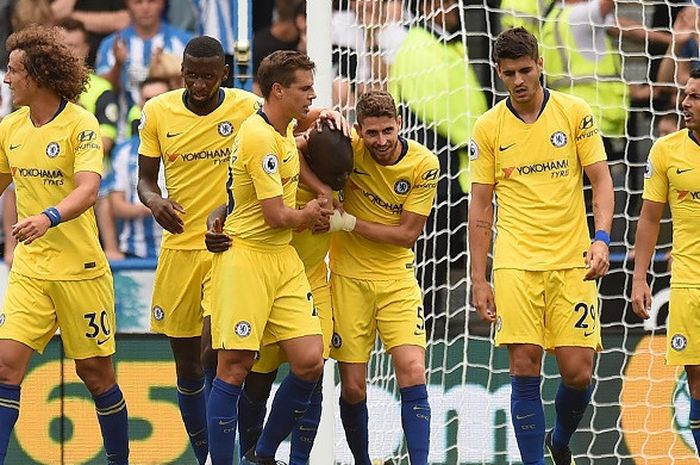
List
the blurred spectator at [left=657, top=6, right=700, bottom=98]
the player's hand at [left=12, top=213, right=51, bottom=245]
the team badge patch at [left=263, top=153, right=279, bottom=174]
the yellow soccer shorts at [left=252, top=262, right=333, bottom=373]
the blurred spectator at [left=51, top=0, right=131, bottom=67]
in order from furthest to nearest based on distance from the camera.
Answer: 1. the blurred spectator at [left=51, top=0, right=131, bottom=67]
2. the blurred spectator at [left=657, top=6, right=700, bottom=98]
3. the yellow soccer shorts at [left=252, top=262, right=333, bottom=373]
4. the team badge patch at [left=263, top=153, right=279, bottom=174]
5. the player's hand at [left=12, top=213, right=51, bottom=245]

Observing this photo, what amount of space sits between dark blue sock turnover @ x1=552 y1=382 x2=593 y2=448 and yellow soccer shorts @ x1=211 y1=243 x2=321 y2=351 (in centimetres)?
131

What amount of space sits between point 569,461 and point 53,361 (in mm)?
3204

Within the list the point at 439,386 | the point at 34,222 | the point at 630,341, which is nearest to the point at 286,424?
the point at 34,222

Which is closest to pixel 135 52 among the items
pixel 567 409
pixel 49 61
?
pixel 49 61

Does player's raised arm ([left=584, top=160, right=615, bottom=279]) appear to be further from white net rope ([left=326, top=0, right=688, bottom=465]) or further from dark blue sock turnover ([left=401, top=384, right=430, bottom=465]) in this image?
white net rope ([left=326, top=0, right=688, bottom=465])

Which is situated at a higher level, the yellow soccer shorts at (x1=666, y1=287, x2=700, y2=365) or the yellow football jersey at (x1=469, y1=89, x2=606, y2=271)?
the yellow football jersey at (x1=469, y1=89, x2=606, y2=271)

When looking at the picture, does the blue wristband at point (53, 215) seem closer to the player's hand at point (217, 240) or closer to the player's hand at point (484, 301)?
the player's hand at point (217, 240)

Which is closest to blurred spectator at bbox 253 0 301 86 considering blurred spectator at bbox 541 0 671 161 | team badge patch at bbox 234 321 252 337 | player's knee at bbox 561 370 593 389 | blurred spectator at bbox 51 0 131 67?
blurred spectator at bbox 51 0 131 67

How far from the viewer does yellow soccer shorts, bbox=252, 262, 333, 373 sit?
7238mm

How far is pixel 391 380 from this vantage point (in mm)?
8789

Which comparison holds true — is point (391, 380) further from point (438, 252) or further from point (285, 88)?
point (285, 88)

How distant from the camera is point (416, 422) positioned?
7074mm

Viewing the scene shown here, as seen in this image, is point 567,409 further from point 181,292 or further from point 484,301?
point 181,292

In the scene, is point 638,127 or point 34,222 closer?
point 34,222
